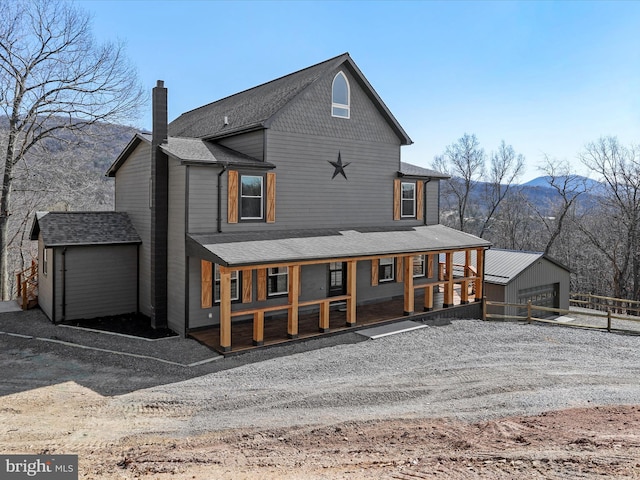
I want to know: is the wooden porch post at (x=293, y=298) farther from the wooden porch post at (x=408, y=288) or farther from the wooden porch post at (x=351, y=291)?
the wooden porch post at (x=408, y=288)

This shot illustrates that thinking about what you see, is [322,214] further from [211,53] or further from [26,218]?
[26,218]

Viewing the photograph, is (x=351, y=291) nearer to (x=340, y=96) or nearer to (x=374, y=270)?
(x=374, y=270)

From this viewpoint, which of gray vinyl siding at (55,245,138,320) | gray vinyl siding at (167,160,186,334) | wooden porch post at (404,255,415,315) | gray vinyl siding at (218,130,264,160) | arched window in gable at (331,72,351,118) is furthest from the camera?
arched window in gable at (331,72,351,118)

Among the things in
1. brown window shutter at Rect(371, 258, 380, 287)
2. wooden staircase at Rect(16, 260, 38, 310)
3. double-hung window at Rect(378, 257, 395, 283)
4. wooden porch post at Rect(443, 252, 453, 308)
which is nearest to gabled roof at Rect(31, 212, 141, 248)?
wooden staircase at Rect(16, 260, 38, 310)

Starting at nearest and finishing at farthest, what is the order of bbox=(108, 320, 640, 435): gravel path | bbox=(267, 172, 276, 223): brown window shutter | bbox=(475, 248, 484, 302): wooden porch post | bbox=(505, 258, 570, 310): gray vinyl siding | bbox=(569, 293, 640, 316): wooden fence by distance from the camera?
1. bbox=(108, 320, 640, 435): gravel path
2. bbox=(267, 172, 276, 223): brown window shutter
3. bbox=(475, 248, 484, 302): wooden porch post
4. bbox=(505, 258, 570, 310): gray vinyl siding
5. bbox=(569, 293, 640, 316): wooden fence

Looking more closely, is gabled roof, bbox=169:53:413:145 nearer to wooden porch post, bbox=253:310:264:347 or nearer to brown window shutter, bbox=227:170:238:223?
brown window shutter, bbox=227:170:238:223

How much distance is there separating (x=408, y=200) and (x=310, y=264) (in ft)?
22.4

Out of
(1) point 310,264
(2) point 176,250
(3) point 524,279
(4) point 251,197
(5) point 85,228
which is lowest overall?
(3) point 524,279

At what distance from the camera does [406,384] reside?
31.6 ft

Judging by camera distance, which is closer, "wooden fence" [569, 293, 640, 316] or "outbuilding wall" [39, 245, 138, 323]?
"outbuilding wall" [39, 245, 138, 323]

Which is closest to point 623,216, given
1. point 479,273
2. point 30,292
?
point 479,273

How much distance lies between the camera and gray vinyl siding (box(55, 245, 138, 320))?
14.2 metres

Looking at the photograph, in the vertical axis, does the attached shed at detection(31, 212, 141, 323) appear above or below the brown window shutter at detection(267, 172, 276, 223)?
below

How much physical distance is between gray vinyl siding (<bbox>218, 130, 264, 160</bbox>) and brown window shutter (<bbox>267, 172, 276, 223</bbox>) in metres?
0.69
